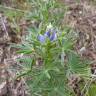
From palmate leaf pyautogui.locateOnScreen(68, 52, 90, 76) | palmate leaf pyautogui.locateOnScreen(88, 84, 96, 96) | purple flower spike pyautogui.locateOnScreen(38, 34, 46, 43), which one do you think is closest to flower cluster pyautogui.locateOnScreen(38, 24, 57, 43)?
purple flower spike pyautogui.locateOnScreen(38, 34, 46, 43)

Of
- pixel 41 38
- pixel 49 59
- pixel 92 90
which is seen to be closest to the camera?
pixel 41 38

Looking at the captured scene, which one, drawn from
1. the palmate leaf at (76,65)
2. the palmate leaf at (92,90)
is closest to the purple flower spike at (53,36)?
the palmate leaf at (76,65)

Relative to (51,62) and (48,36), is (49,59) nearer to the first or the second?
(51,62)

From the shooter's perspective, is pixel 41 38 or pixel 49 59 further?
pixel 49 59

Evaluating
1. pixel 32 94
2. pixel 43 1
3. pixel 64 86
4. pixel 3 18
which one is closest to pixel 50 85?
pixel 64 86

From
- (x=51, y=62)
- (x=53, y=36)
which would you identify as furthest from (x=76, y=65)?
(x=53, y=36)

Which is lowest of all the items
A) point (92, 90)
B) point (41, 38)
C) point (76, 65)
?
point (92, 90)

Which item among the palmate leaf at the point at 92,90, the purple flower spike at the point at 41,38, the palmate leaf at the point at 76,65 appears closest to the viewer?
the purple flower spike at the point at 41,38

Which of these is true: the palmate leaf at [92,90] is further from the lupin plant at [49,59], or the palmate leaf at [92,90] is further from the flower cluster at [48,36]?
the flower cluster at [48,36]

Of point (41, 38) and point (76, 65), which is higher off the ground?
point (41, 38)

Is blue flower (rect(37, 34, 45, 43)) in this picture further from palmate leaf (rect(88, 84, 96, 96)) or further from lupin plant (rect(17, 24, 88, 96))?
palmate leaf (rect(88, 84, 96, 96))

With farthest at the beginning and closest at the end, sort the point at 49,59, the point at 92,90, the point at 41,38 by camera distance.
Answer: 1. the point at 92,90
2. the point at 49,59
3. the point at 41,38
